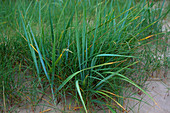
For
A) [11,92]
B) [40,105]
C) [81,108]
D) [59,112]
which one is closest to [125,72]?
[81,108]

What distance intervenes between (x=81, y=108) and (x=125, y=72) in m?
0.49

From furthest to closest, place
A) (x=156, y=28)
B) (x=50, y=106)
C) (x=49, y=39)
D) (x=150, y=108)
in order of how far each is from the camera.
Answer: (x=156, y=28), (x=49, y=39), (x=150, y=108), (x=50, y=106)

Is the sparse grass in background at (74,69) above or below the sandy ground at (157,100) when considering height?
above

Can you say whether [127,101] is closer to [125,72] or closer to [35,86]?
[125,72]

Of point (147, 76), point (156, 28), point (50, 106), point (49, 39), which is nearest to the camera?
point (50, 106)

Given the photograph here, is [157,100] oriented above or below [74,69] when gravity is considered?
below

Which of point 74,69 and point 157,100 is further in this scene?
point 157,100

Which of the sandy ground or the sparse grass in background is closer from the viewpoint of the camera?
the sparse grass in background

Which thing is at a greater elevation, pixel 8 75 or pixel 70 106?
pixel 8 75

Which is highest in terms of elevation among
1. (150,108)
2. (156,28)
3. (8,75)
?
(156,28)

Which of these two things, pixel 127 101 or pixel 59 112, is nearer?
pixel 59 112

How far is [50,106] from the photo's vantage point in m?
1.40

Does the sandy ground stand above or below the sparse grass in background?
below

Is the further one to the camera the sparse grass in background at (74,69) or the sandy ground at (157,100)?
the sandy ground at (157,100)
